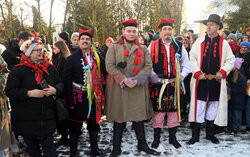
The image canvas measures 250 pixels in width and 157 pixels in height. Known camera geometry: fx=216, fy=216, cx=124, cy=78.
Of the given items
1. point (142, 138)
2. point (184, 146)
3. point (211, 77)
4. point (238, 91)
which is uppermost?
point (211, 77)

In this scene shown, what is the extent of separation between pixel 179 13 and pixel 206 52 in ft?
43.8

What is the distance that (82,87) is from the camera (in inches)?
133

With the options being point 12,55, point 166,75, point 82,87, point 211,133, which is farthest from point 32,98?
point 211,133

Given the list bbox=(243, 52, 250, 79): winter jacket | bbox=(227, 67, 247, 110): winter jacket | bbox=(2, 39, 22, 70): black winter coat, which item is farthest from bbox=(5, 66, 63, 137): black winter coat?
bbox=(243, 52, 250, 79): winter jacket

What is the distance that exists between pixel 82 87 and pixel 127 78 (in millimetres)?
717

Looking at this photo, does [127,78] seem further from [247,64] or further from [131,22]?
[247,64]

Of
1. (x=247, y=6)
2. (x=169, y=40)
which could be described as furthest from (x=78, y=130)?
(x=247, y=6)

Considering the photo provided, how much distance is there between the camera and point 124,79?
3.36m

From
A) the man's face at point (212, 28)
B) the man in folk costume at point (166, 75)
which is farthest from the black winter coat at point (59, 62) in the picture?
the man's face at point (212, 28)

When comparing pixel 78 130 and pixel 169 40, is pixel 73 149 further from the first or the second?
pixel 169 40

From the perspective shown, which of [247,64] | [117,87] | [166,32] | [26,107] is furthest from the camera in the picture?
[247,64]

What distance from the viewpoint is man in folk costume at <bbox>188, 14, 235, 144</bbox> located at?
3.97 metres

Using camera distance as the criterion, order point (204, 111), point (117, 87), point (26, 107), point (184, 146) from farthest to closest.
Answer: point (204, 111) → point (184, 146) → point (117, 87) → point (26, 107)

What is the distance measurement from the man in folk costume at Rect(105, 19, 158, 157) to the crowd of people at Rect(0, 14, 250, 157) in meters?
0.02
